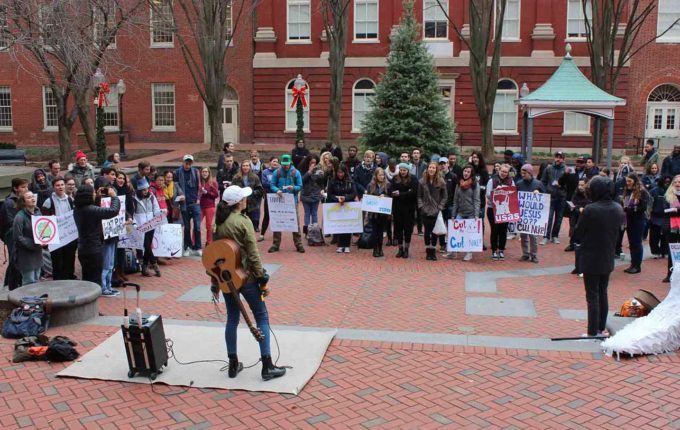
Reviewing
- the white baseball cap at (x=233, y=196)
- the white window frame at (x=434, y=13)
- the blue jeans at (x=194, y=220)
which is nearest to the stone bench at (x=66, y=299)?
the white baseball cap at (x=233, y=196)

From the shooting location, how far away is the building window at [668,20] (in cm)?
3450

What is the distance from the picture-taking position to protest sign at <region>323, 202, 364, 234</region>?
13680 mm

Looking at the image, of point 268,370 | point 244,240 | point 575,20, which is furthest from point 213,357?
point 575,20

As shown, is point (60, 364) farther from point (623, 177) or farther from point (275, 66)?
point (275, 66)

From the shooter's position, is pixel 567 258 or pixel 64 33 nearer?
pixel 567 258

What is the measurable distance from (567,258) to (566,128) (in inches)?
950

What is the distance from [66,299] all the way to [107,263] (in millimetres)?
1720

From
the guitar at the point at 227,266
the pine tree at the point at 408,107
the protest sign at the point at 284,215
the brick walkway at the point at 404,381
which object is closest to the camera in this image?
the brick walkway at the point at 404,381

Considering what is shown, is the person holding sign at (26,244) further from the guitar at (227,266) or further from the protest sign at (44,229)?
the guitar at (227,266)

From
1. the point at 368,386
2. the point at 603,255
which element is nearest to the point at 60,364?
the point at 368,386

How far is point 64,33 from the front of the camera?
18.5 metres

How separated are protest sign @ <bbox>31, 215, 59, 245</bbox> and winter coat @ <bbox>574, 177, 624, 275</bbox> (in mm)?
6984

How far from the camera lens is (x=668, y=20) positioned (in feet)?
113

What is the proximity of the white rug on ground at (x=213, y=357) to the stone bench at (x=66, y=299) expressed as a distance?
2.41 feet
